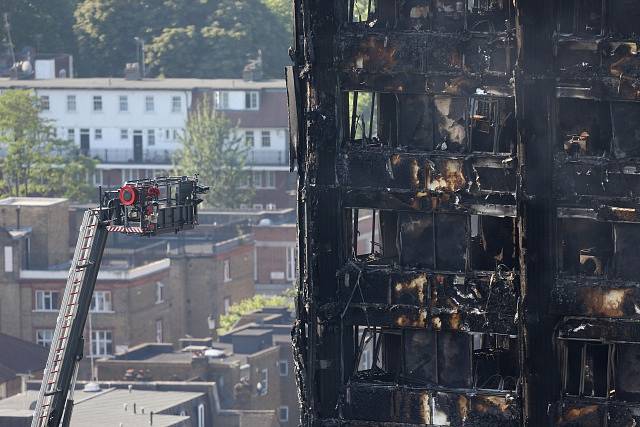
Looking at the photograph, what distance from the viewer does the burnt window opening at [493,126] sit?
25828 mm

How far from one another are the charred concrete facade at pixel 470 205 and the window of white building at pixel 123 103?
489 ft

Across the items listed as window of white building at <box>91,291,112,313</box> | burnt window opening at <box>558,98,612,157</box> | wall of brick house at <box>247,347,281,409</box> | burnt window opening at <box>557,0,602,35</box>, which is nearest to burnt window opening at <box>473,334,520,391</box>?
burnt window opening at <box>558,98,612,157</box>

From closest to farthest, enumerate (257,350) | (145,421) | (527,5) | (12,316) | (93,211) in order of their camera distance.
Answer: (527,5)
(93,211)
(145,421)
(257,350)
(12,316)

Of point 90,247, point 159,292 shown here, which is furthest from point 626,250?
point 159,292

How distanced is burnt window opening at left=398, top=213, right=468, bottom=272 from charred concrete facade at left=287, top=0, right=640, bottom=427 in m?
0.02

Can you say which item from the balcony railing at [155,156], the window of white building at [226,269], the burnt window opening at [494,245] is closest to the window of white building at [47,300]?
the window of white building at [226,269]

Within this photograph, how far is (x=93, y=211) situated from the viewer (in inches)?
1576

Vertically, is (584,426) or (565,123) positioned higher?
(565,123)

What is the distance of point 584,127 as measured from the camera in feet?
84.0

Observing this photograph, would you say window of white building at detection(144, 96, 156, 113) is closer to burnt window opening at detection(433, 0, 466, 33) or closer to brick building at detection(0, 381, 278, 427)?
brick building at detection(0, 381, 278, 427)

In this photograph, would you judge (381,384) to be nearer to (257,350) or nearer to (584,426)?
(584,426)

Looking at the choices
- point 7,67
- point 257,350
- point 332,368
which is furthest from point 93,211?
point 7,67

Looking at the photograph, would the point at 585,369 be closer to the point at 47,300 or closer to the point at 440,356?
the point at 440,356

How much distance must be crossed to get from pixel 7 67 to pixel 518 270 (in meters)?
173
